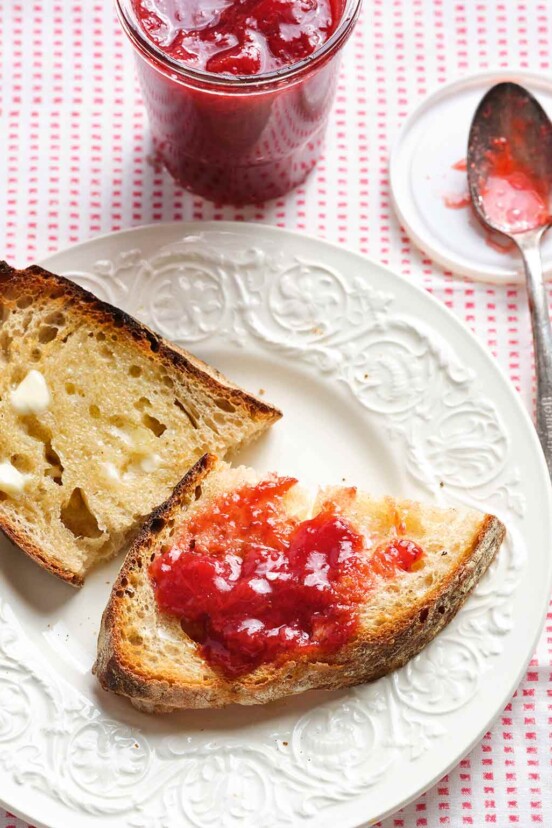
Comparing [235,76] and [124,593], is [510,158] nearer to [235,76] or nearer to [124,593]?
[235,76]

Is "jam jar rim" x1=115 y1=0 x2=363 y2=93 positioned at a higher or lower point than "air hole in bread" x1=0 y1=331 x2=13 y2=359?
higher

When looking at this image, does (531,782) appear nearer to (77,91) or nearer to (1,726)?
(1,726)

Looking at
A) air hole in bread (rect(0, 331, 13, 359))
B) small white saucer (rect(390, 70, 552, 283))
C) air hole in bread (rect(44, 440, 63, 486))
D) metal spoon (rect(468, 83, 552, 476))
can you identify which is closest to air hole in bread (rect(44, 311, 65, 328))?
air hole in bread (rect(0, 331, 13, 359))

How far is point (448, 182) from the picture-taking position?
4.31m

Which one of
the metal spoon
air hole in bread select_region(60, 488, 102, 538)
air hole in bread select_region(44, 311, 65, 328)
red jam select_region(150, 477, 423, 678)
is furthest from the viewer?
the metal spoon

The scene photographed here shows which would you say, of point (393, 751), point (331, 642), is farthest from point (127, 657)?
point (393, 751)

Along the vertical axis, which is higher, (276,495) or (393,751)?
(276,495)

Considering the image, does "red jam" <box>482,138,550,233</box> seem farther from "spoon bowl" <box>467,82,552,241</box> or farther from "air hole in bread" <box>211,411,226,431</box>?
"air hole in bread" <box>211,411,226,431</box>

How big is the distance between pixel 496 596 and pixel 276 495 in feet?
2.76

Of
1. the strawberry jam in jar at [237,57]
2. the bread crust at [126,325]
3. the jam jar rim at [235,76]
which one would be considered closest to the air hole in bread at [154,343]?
the bread crust at [126,325]

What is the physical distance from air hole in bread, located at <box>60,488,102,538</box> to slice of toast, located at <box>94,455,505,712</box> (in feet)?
0.78

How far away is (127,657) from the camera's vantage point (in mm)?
3395

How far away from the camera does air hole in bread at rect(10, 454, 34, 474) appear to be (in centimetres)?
368

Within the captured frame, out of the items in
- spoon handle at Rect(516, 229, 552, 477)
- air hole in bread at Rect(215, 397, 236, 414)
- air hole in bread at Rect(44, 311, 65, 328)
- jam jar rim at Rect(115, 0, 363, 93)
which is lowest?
air hole in bread at Rect(215, 397, 236, 414)
